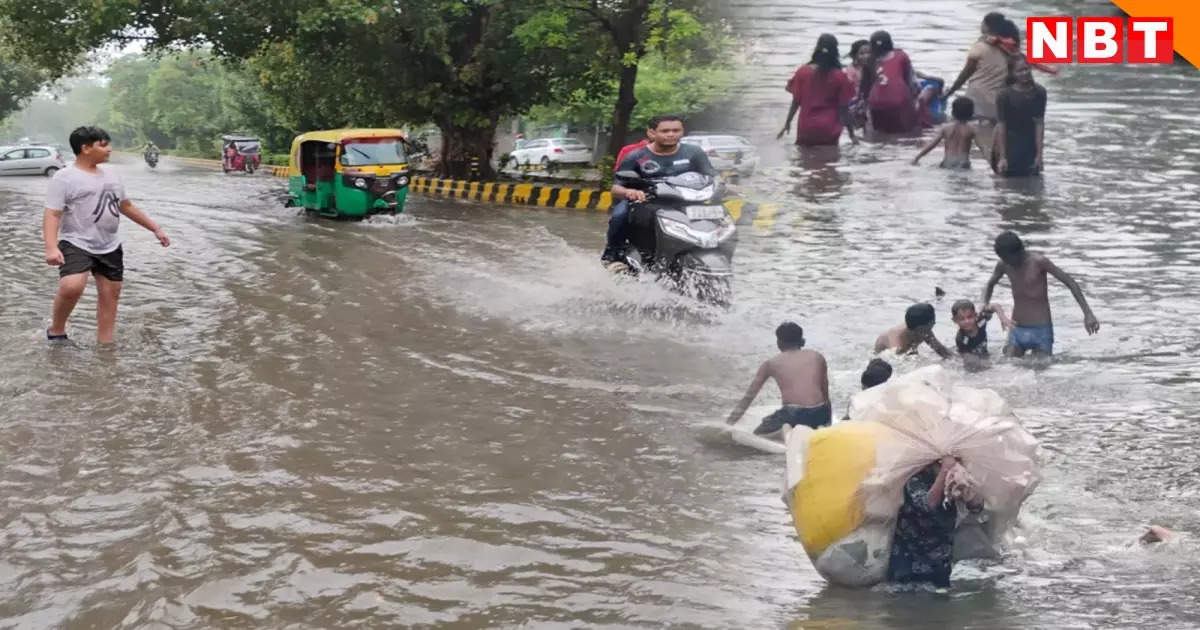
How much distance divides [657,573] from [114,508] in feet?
7.49

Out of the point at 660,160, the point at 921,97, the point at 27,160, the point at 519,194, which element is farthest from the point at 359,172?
the point at 27,160

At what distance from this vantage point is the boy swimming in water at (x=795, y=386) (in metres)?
6.40

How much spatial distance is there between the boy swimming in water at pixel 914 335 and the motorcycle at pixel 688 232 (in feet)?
7.25

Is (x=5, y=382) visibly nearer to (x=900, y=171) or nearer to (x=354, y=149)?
(x=900, y=171)

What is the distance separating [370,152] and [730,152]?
6008 millimetres

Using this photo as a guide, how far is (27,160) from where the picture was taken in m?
40.1

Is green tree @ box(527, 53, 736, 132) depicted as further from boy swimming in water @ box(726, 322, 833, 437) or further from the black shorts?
boy swimming in water @ box(726, 322, 833, 437)

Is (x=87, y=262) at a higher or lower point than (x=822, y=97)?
lower

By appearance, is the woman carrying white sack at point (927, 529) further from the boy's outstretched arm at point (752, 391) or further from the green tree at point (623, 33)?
the green tree at point (623, 33)

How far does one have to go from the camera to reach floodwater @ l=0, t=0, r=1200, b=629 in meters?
4.55

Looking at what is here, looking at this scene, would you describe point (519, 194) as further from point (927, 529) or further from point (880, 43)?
point (927, 529)

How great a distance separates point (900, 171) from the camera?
1516 centimetres

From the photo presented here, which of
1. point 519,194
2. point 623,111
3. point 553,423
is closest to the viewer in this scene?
point 553,423

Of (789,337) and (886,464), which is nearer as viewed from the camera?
(886,464)
